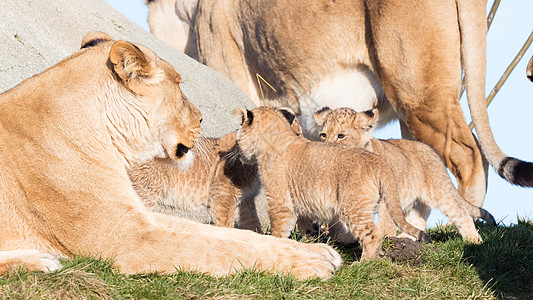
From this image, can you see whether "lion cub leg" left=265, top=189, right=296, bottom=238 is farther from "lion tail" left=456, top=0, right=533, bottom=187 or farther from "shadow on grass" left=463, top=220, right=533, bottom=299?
"lion tail" left=456, top=0, right=533, bottom=187

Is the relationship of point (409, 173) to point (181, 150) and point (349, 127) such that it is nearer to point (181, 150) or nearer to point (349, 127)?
point (349, 127)

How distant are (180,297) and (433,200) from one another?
9.00 feet

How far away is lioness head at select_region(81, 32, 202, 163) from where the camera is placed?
12.1ft

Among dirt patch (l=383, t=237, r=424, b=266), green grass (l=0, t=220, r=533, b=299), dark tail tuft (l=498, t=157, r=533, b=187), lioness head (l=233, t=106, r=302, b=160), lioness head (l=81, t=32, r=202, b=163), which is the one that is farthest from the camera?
dark tail tuft (l=498, t=157, r=533, b=187)

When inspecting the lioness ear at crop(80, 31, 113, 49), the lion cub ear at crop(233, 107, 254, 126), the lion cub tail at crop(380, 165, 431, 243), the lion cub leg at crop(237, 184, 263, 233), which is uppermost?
the lioness ear at crop(80, 31, 113, 49)

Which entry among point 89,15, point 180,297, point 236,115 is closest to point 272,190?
point 236,115

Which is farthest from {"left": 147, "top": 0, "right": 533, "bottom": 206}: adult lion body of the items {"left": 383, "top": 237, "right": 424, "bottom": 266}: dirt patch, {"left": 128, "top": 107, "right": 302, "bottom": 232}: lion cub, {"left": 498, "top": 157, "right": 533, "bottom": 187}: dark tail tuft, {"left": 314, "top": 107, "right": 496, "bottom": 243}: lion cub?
{"left": 128, "top": 107, "right": 302, "bottom": 232}: lion cub

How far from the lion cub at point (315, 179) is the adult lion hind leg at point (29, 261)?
1.76m

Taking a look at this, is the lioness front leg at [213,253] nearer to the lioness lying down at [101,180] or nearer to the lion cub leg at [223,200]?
the lioness lying down at [101,180]

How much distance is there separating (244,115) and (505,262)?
2099mm

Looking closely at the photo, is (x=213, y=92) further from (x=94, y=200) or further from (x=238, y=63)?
(x=94, y=200)

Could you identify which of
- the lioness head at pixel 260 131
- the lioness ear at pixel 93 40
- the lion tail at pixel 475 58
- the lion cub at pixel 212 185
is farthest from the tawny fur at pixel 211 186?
the lion tail at pixel 475 58

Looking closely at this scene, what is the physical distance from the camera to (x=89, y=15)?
7145 mm

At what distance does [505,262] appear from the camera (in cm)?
448
